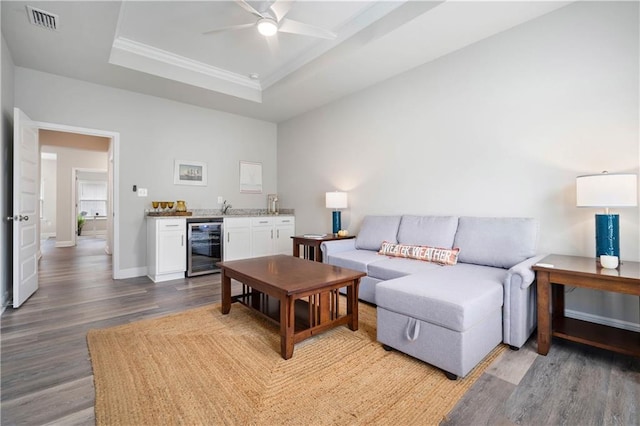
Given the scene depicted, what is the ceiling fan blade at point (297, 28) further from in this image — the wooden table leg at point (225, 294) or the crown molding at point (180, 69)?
the wooden table leg at point (225, 294)

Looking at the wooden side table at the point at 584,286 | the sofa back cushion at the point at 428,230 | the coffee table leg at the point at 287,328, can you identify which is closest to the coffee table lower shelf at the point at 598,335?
the wooden side table at the point at 584,286

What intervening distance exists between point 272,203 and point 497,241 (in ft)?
13.1

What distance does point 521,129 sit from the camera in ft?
8.91

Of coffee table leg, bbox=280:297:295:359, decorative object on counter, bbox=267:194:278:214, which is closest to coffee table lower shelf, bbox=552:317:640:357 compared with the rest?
coffee table leg, bbox=280:297:295:359

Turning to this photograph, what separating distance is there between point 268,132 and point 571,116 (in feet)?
15.1

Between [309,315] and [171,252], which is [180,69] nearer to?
[171,252]

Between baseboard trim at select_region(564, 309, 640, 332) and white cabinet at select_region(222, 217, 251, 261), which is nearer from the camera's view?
baseboard trim at select_region(564, 309, 640, 332)

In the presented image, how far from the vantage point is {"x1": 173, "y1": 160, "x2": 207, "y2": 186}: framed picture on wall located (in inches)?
181

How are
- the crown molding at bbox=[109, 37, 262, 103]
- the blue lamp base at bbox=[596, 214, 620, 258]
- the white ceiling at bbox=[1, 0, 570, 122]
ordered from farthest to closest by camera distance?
the crown molding at bbox=[109, 37, 262, 103]
the white ceiling at bbox=[1, 0, 570, 122]
the blue lamp base at bbox=[596, 214, 620, 258]

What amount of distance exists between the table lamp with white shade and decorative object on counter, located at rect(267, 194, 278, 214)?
447cm

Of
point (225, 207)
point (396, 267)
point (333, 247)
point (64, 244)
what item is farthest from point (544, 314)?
point (64, 244)

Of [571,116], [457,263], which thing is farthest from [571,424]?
[571,116]

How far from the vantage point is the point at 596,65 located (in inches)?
92.0

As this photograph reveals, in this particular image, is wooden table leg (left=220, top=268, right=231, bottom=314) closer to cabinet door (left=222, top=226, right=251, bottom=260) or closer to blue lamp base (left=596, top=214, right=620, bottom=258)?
cabinet door (left=222, top=226, right=251, bottom=260)
